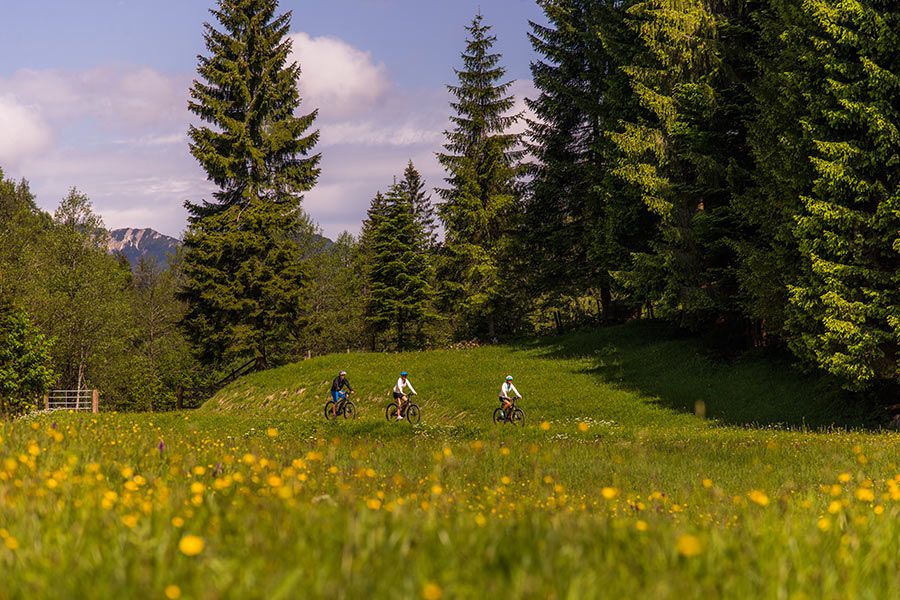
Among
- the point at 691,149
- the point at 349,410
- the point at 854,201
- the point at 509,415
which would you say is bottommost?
the point at 349,410

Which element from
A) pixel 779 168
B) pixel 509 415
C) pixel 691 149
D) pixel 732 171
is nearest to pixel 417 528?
pixel 509 415

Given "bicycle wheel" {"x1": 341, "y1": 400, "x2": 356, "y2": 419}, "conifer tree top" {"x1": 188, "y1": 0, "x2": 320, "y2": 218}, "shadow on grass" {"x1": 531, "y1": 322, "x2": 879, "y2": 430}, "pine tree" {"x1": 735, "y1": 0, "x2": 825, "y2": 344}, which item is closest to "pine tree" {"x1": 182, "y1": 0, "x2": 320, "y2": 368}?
"conifer tree top" {"x1": 188, "y1": 0, "x2": 320, "y2": 218}

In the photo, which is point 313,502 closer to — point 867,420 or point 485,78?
point 867,420

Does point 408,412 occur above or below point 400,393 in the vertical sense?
below

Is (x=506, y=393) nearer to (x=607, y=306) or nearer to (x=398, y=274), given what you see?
(x=607, y=306)

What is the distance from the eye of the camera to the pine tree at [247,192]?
1469 inches

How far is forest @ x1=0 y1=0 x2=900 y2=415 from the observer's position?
19031mm

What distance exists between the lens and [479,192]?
43344 mm

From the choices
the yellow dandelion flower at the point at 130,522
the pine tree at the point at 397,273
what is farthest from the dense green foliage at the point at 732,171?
the yellow dandelion flower at the point at 130,522

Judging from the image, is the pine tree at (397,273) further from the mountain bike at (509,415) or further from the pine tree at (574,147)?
the mountain bike at (509,415)

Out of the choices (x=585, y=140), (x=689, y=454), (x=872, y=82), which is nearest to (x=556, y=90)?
(x=585, y=140)

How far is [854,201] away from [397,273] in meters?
31.3

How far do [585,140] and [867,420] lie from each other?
80.6 ft

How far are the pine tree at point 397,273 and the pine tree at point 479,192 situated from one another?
2617mm
